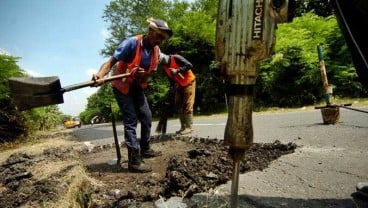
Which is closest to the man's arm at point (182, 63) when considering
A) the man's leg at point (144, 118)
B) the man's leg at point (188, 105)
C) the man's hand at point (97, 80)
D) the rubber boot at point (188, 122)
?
the man's leg at point (188, 105)

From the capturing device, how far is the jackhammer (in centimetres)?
147

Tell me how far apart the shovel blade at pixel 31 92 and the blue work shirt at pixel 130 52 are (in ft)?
5.60

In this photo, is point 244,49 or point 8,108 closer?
point 244,49

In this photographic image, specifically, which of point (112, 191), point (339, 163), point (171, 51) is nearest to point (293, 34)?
point (171, 51)

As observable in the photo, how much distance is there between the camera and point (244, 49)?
148cm

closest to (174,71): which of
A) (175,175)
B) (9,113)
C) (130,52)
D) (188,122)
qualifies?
(188,122)

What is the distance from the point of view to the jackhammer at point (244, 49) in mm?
1475

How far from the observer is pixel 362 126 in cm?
523

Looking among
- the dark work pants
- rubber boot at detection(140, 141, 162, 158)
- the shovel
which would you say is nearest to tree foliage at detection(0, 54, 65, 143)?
rubber boot at detection(140, 141, 162, 158)

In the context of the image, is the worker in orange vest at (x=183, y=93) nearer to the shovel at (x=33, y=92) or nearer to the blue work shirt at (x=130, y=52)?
the blue work shirt at (x=130, y=52)

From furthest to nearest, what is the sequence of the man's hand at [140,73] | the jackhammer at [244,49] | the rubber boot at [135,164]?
the man's hand at [140,73]
the rubber boot at [135,164]
the jackhammer at [244,49]

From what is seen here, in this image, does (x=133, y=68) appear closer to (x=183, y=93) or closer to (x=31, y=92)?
(x=31, y=92)

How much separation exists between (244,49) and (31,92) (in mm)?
1465

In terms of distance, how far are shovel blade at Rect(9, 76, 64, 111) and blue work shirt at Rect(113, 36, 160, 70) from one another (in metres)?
1.71
